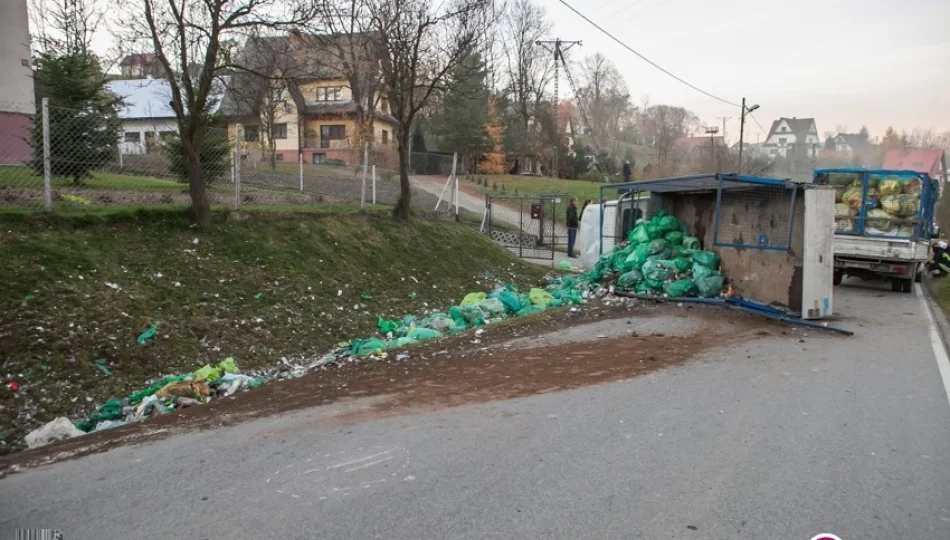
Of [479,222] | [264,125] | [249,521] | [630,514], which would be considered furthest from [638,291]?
[264,125]

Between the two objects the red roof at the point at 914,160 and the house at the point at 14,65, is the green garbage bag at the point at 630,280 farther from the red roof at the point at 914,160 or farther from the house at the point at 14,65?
the red roof at the point at 914,160

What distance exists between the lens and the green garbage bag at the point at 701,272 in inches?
403

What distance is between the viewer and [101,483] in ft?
13.5

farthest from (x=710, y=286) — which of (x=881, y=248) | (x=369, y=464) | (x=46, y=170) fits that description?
(x=46, y=170)

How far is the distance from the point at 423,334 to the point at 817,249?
19.6ft

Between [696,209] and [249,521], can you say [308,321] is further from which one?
[696,209]

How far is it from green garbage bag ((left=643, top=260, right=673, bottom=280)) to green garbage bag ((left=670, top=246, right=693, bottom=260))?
11.4 inches

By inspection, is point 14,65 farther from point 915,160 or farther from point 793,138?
point 793,138

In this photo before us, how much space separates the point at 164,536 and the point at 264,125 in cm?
3593

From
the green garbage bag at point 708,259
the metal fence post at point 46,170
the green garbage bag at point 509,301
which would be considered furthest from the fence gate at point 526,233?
the metal fence post at point 46,170

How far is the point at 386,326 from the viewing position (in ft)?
33.3

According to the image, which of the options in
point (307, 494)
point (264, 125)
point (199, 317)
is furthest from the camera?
point (264, 125)

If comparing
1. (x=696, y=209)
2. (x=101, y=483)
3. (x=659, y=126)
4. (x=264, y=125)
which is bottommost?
(x=101, y=483)

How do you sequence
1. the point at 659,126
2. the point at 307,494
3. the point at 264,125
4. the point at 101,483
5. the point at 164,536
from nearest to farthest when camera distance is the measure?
the point at 164,536 < the point at 307,494 < the point at 101,483 < the point at 264,125 < the point at 659,126
